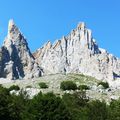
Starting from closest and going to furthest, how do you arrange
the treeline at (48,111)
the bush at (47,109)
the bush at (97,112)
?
the bush at (47,109) < the treeline at (48,111) < the bush at (97,112)

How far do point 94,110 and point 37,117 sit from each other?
404 inches

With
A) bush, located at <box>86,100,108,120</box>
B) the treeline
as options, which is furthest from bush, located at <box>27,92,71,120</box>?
bush, located at <box>86,100,108,120</box>

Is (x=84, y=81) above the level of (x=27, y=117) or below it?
above

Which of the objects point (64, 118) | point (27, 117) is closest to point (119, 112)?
point (64, 118)

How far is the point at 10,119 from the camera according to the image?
74.1 m

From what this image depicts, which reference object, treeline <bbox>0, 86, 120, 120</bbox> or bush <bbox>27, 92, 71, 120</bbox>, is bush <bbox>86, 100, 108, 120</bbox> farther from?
bush <bbox>27, 92, 71, 120</bbox>

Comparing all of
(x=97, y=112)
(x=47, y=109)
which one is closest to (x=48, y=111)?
(x=47, y=109)

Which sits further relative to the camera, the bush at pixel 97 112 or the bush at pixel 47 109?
the bush at pixel 97 112

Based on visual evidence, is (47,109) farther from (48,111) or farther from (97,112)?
(97,112)

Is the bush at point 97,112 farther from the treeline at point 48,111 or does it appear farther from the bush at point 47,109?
the bush at point 47,109

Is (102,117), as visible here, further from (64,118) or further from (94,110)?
(64,118)

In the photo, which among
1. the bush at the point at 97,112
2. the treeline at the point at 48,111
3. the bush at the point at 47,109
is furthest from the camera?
the bush at the point at 97,112

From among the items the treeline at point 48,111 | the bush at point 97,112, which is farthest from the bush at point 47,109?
the bush at point 97,112

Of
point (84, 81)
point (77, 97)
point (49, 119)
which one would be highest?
point (84, 81)
